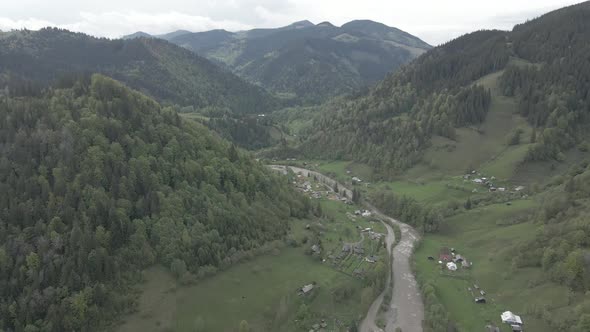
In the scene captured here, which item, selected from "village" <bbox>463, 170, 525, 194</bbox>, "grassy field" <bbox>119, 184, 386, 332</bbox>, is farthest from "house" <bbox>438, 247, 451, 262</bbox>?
"village" <bbox>463, 170, 525, 194</bbox>

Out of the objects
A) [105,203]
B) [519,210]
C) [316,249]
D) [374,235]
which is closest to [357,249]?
[316,249]

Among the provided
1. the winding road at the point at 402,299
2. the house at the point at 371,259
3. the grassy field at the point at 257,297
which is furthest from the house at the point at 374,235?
the house at the point at 371,259

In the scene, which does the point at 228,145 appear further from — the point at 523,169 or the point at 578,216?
the point at 523,169

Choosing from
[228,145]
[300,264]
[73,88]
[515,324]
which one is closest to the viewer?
→ [515,324]

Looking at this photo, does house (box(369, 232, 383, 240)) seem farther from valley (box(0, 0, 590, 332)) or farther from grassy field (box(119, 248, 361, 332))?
grassy field (box(119, 248, 361, 332))

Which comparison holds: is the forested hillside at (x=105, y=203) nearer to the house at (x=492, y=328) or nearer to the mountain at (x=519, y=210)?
the mountain at (x=519, y=210)

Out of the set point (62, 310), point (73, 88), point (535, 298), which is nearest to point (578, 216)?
point (535, 298)
